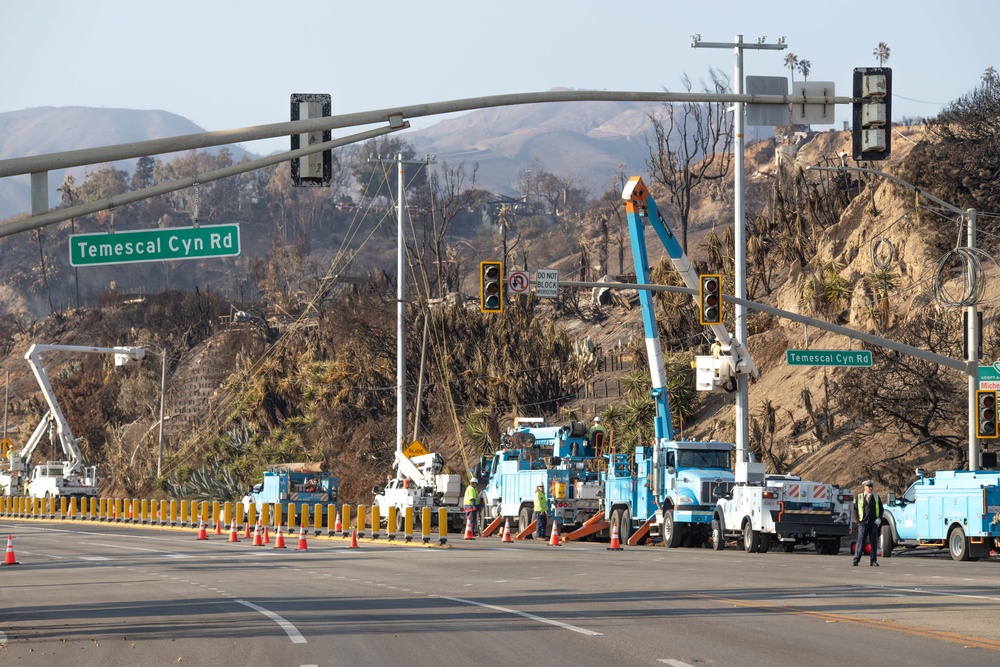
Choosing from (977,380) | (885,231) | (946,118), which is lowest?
(977,380)

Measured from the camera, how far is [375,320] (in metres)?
70.6

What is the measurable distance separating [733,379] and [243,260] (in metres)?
142

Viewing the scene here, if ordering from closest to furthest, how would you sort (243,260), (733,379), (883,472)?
1. (733,379)
2. (883,472)
3. (243,260)

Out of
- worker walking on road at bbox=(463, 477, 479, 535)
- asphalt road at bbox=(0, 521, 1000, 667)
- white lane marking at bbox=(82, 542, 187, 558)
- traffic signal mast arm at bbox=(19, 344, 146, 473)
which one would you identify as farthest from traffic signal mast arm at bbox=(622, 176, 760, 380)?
traffic signal mast arm at bbox=(19, 344, 146, 473)

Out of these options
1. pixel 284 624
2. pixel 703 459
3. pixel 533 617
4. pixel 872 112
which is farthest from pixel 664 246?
pixel 284 624

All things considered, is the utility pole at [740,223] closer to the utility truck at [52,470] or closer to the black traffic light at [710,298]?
the black traffic light at [710,298]

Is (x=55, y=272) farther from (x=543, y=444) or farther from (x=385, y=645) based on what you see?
(x=385, y=645)

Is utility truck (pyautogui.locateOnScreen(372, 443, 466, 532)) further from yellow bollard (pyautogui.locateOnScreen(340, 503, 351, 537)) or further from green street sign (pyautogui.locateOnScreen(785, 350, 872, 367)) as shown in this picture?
green street sign (pyautogui.locateOnScreen(785, 350, 872, 367))

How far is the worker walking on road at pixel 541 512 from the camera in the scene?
40.3 m

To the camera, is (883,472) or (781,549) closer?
(781,549)

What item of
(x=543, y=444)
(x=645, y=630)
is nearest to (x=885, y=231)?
(x=543, y=444)

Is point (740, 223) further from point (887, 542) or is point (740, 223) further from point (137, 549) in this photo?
point (137, 549)

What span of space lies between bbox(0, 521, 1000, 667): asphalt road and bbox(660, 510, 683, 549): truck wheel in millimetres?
4954

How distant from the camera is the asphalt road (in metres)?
13.5
